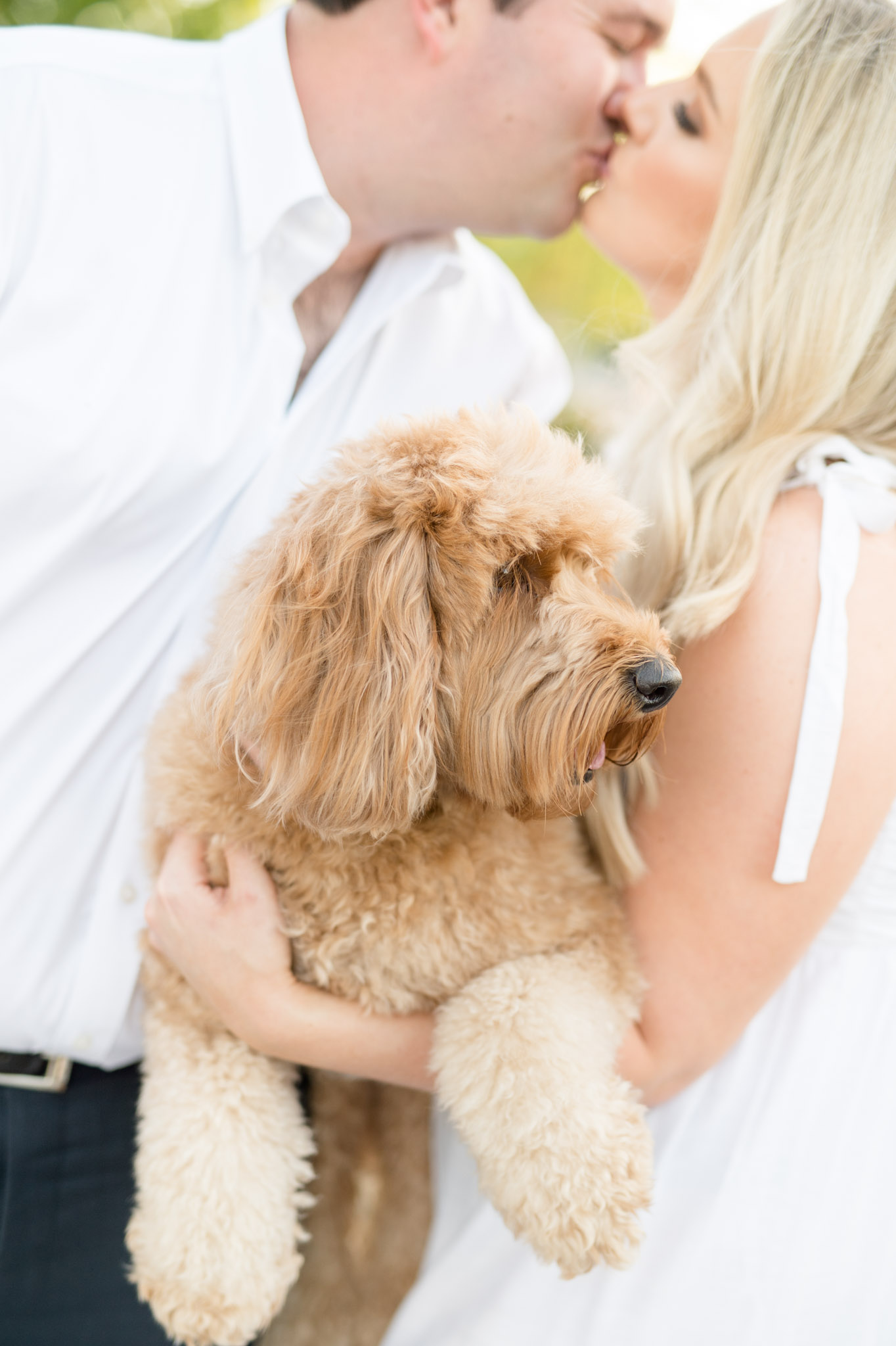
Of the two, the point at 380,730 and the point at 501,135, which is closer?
the point at 380,730

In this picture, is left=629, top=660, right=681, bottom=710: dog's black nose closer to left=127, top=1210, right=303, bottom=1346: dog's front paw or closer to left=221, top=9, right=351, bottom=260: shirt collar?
left=127, top=1210, right=303, bottom=1346: dog's front paw

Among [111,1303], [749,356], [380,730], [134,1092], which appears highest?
[749,356]

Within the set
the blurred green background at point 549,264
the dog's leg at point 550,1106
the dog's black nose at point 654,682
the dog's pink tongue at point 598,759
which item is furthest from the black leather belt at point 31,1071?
the blurred green background at point 549,264

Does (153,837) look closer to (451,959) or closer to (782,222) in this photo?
(451,959)

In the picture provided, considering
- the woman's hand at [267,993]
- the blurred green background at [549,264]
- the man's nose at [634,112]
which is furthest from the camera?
the blurred green background at [549,264]

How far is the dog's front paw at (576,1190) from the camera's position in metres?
1.52

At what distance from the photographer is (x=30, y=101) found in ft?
6.13

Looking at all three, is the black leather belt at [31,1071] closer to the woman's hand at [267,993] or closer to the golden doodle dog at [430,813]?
the golden doodle dog at [430,813]

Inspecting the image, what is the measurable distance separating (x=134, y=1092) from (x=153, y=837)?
0.67 meters

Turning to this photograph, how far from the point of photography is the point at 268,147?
2.13m

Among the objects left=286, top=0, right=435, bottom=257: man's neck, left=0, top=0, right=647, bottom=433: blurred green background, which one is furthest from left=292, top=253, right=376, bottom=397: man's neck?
left=0, top=0, right=647, bottom=433: blurred green background

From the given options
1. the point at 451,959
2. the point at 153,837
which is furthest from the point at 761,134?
the point at 153,837

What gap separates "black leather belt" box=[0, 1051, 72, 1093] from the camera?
2004 mm

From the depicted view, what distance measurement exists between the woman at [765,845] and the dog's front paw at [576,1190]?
0.22 meters
